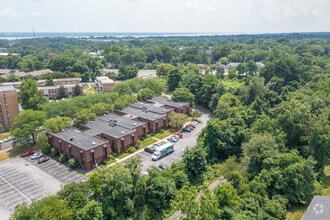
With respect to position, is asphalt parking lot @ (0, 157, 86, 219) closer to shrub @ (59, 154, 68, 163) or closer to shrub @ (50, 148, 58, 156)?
shrub @ (59, 154, 68, 163)

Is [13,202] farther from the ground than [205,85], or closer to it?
closer to it

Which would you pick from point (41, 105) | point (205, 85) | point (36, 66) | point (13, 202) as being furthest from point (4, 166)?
point (36, 66)

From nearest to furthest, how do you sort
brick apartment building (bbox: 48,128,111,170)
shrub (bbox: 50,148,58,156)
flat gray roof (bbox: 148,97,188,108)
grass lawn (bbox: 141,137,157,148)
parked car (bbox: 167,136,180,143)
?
brick apartment building (bbox: 48,128,111,170)
shrub (bbox: 50,148,58,156)
grass lawn (bbox: 141,137,157,148)
parked car (bbox: 167,136,180,143)
flat gray roof (bbox: 148,97,188,108)

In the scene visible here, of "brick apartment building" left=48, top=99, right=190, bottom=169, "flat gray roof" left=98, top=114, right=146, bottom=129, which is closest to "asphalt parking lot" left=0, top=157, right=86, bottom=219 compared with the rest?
"brick apartment building" left=48, top=99, right=190, bottom=169

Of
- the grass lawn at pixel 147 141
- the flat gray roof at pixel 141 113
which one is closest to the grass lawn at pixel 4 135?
the flat gray roof at pixel 141 113

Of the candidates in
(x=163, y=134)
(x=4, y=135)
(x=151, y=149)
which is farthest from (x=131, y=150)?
(x=4, y=135)

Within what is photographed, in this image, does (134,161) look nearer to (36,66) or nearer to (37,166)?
(37,166)
